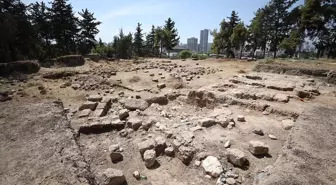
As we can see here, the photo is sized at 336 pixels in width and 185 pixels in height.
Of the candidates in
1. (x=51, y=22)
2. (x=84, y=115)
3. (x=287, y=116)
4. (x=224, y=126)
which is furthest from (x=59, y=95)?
(x=51, y=22)

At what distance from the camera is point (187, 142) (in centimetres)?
338

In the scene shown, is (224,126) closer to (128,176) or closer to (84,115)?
(128,176)

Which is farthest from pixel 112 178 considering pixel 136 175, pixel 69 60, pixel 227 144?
pixel 69 60

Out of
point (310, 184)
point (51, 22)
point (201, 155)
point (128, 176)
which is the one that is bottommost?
point (128, 176)

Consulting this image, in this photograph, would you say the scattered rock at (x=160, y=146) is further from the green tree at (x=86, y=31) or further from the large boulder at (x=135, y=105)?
the green tree at (x=86, y=31)

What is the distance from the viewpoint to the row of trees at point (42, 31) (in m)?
13.1

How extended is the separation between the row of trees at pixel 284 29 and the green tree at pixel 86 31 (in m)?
17.1

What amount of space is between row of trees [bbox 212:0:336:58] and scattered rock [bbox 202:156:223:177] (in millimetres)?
21676

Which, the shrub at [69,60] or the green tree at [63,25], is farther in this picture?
the green tree at [63,25]

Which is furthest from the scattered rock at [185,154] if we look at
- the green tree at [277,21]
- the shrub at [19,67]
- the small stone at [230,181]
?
the green tree at [277,21]

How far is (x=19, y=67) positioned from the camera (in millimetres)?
10562

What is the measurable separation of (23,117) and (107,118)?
65.3 inches

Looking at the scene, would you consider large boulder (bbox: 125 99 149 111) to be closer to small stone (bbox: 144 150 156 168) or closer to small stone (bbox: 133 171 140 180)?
small stone (bbox: 144 150 156 168)

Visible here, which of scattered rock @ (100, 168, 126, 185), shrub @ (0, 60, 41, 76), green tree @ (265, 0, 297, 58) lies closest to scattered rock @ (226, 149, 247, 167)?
scattered rock @ (100, 168, 126, 185)
